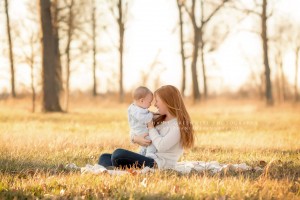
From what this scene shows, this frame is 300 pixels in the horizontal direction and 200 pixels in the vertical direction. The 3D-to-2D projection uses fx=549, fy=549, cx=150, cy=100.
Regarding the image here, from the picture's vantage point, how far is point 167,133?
692cm

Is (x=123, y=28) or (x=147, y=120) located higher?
(x=123, y=28)

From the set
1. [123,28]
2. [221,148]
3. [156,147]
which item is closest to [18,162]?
[156,147]

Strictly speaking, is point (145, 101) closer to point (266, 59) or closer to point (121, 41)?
point (266, 59)

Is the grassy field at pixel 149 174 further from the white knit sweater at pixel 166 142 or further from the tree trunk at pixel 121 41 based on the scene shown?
the tree trunk at pixel 121 41

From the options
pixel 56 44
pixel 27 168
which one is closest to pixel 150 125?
pixel 27 168

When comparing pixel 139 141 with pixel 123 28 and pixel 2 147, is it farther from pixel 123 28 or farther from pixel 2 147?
pixel 123 28

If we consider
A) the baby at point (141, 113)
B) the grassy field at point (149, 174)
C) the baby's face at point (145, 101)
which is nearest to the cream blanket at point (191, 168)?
the grassy field at point (149, 174)

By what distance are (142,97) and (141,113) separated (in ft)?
0.75

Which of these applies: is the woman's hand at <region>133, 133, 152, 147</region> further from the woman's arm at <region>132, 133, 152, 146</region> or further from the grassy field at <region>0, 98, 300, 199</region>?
the grassy field at <region>0, 98, 300, 199</region>

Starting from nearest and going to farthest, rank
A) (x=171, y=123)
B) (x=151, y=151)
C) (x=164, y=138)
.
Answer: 1. (x=164, y=138)
2. (x=171, y=123)
3. (x=151, y=151)

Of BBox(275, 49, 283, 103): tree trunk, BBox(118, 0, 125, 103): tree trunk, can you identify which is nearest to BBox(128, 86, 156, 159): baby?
BBox(118, 0, 125, 103): tree trunk

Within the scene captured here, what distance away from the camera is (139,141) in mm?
7148

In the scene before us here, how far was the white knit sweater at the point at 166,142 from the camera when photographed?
22.6 feet

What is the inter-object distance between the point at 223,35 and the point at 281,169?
1071 inches
